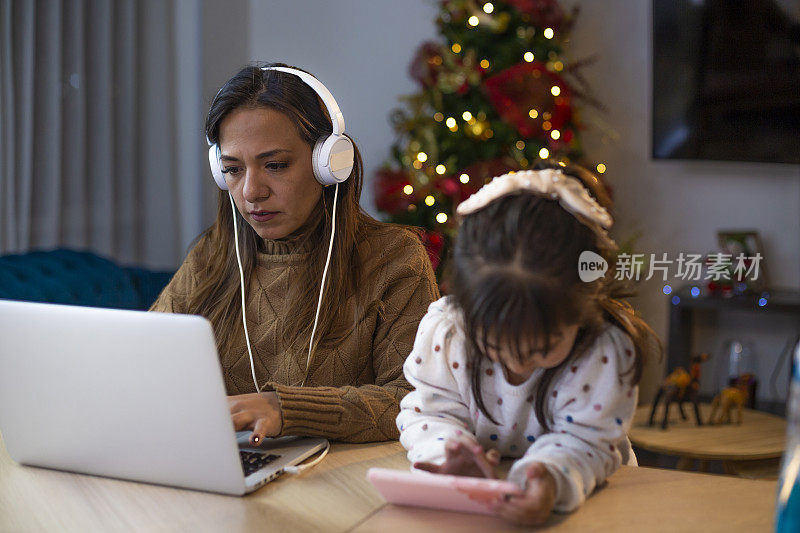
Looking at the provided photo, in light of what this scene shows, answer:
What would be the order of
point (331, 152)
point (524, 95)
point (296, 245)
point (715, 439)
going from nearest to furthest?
point (331, 152) < point (296, 245) < point (715, 439) < point (524, 95)

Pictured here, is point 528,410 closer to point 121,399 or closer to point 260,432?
point 260,432

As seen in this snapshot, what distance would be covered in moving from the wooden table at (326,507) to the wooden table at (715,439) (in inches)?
50.7

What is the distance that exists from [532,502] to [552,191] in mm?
296

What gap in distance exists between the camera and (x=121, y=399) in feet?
2.88

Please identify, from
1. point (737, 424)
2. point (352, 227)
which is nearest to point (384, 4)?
point (737, 424)

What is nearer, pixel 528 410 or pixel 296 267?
pixel 528 410

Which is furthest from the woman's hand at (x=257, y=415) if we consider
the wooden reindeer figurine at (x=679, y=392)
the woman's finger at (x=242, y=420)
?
the wooden reindeer figurine at (x=679, y=392)

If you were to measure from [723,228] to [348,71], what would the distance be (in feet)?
5.68

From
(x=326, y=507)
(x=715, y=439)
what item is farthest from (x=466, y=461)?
(x=715, y=439)

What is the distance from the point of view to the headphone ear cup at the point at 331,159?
1.24m

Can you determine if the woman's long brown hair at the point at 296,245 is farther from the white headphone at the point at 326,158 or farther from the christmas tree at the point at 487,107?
the christmas tree at the point at 487,107

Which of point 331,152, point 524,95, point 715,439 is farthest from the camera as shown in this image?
point 524,95

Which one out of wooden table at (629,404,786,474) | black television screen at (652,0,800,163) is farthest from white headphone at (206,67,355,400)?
black television screen at (652,0,800,163)

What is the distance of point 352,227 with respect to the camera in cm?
132
